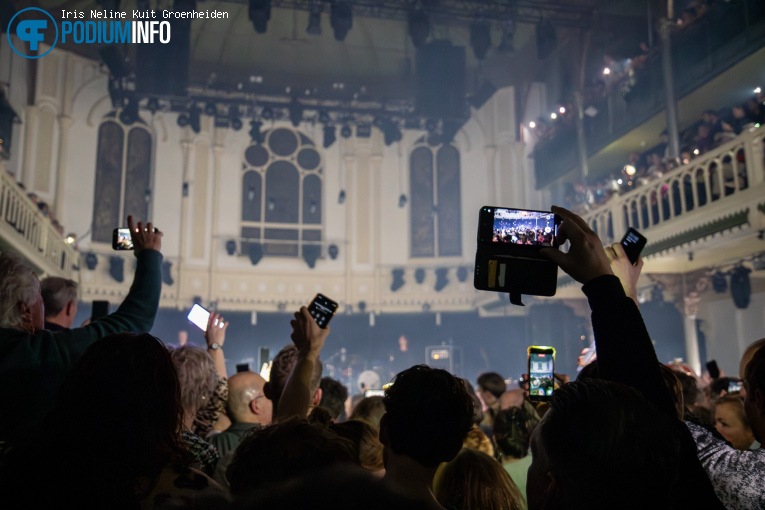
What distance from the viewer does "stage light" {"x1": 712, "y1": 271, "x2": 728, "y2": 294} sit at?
10.3 metres

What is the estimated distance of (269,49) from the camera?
1956cm

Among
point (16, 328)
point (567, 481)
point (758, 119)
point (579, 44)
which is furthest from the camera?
point (579, 44)

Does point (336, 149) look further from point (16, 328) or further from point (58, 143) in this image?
point (16, 328)

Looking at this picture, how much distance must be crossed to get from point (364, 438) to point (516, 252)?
0.79 m

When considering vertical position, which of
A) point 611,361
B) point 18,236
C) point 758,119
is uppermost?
point 758,119

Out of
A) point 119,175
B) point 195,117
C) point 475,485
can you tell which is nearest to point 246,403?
point 475,485

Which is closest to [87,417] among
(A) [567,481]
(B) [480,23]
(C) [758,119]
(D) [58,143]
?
(A) [567,481]

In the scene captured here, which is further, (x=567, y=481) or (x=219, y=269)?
(x=219, y=269)

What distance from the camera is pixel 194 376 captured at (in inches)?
96.8

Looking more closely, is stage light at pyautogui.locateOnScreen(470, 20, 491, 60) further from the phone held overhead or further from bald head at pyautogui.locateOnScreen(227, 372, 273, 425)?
the phone held overhead

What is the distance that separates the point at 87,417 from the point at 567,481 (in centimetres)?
94

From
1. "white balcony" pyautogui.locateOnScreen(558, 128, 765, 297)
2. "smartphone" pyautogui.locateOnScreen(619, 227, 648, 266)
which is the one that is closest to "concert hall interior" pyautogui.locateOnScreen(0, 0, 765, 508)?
"white balcony" pyautogui.locateOnScreen(558, 128, 765, 297)

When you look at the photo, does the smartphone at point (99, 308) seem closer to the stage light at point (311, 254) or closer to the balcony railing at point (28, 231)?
the balcony railing at point (28, 231)

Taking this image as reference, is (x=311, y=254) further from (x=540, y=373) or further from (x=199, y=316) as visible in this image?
(x=540, y=373)
